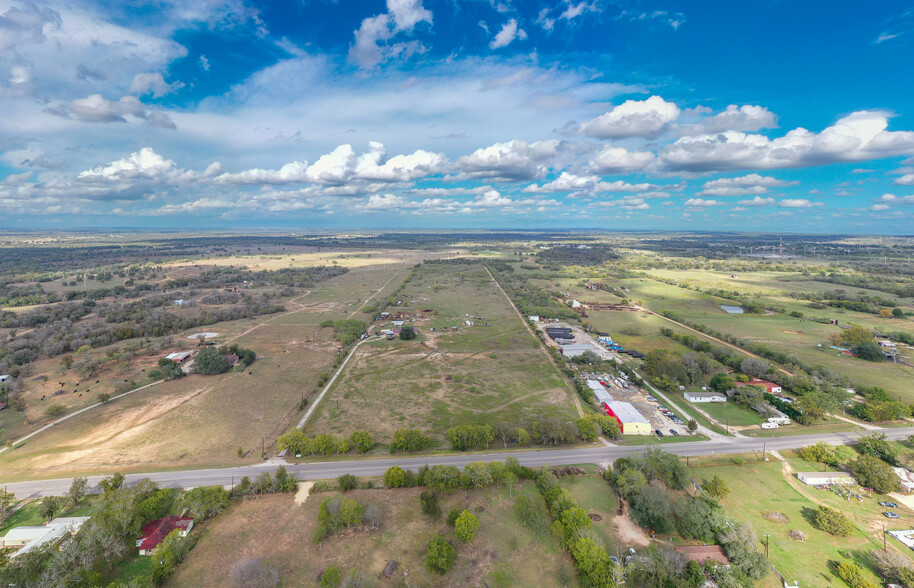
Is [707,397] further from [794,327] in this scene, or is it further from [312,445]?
[794,327]

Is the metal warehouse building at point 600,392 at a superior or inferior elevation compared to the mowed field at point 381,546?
superior

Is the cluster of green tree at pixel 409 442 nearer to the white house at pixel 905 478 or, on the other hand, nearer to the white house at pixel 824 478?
the white house at pixel 824 478

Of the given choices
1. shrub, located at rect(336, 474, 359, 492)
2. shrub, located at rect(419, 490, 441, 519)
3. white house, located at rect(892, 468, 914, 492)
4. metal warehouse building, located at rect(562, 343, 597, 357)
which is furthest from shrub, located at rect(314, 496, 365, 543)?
white house, located at rect(892, 468, 914, 492)

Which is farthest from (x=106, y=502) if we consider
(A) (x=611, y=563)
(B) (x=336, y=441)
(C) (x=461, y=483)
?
(A) (x=611, y=563)

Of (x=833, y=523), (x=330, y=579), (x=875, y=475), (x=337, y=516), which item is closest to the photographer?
(x=330, y=579)

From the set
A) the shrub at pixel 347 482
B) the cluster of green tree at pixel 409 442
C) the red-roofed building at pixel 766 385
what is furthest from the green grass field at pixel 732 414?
the shrub at pixel 347 482

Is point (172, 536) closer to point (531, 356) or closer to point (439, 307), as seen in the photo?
point (531, 356)

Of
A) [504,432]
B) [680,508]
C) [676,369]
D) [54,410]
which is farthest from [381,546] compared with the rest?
[54,410]
